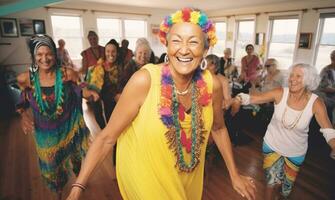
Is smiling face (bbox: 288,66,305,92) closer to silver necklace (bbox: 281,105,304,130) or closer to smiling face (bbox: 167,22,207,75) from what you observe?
silver necklace (bbox: 281,105,304,130)

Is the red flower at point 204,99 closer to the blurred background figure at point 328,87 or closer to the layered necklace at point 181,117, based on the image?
the layered necklace at point 181,117

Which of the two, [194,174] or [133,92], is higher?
[133,92]

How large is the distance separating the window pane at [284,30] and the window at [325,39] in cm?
72

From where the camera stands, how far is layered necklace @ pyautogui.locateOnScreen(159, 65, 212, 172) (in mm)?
1051

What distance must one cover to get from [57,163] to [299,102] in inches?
82.1

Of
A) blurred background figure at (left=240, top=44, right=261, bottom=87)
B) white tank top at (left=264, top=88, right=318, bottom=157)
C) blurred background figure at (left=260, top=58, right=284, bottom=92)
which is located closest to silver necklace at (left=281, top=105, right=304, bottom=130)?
white tank top at (left=264, top=88, right=318, bottom=157)

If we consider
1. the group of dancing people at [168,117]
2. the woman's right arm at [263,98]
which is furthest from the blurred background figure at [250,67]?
the group of dancing people at [168,117]

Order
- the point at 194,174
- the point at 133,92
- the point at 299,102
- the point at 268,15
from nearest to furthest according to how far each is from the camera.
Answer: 1. the point at 133,92
2. the point at 194,174
3. the point at 299,102
4. the point at 268,15

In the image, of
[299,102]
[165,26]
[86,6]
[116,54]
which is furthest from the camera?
[86,6]

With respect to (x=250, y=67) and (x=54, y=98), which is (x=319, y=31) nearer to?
(x=250, y=67)

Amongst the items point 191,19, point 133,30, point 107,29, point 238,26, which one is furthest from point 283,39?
point 191,19

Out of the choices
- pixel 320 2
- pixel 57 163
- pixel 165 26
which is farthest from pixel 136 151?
pixel 320 2

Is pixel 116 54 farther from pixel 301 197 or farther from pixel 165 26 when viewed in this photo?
pixel 301 197

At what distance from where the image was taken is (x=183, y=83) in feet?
3.80
